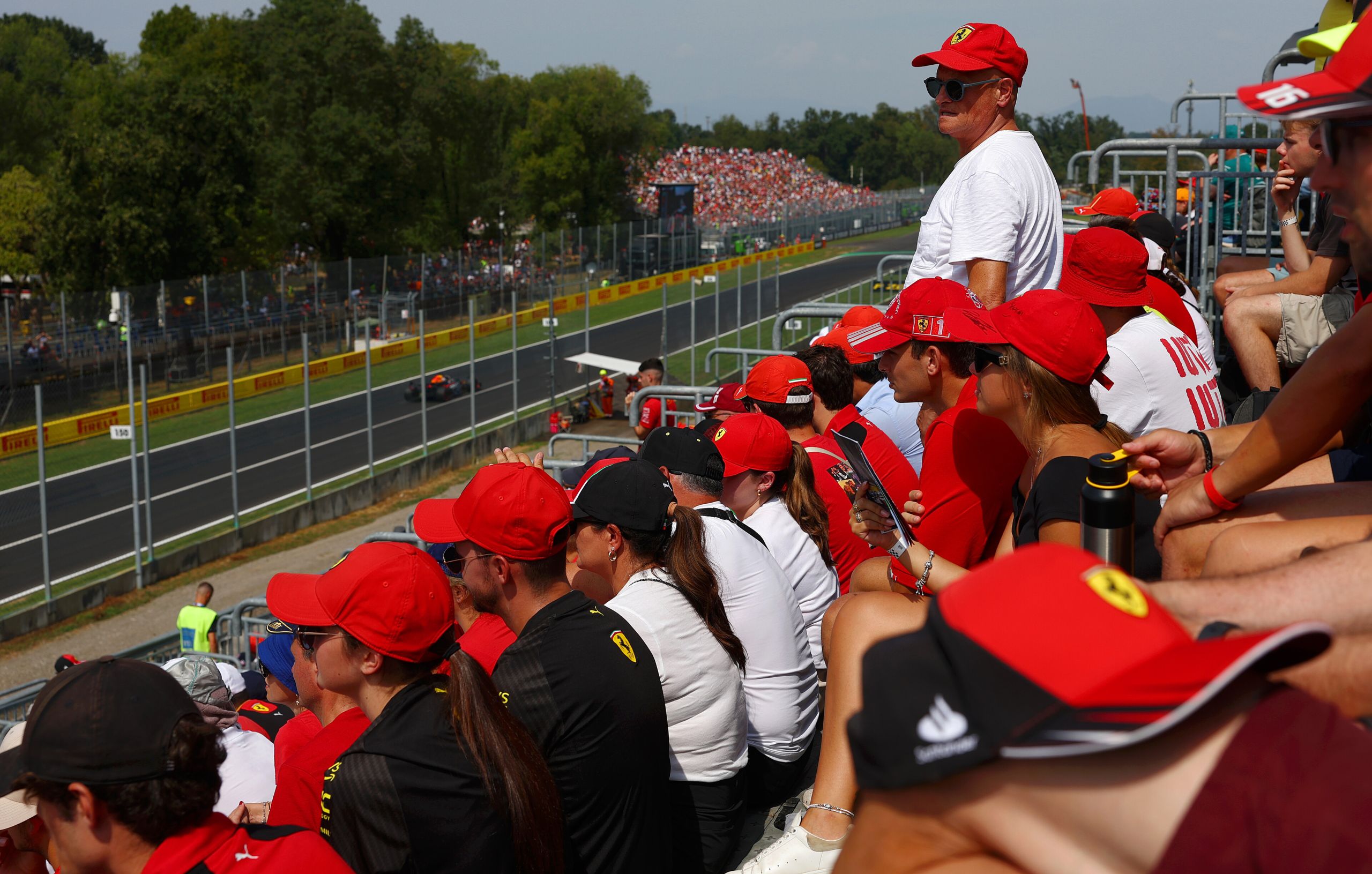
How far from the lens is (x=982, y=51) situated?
4887mm

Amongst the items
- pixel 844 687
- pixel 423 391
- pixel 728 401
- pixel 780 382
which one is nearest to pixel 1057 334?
pixel 844 687

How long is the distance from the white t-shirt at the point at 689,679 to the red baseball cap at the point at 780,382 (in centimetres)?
235

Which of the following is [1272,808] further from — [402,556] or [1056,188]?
[1056,188]

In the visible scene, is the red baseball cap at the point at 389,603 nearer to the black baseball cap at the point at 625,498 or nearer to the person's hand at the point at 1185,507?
the black baseball cap at the point at 625,498

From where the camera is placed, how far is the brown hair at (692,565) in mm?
3867

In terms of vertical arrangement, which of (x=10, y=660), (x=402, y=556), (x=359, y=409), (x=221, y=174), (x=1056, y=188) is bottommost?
(x=10, y=660)

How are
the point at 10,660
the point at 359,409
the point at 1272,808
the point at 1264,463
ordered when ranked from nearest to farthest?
the point at 1272,808 → the point at 1264,463 → the point at 10,660 → the point at 359,409

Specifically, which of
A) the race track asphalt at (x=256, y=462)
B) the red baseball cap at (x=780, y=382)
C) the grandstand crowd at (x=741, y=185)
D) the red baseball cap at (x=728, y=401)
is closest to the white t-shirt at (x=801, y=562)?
the red baseball cap at (x=780, y=382)

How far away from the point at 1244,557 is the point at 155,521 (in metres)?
24.5

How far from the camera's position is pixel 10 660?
57.1 ft

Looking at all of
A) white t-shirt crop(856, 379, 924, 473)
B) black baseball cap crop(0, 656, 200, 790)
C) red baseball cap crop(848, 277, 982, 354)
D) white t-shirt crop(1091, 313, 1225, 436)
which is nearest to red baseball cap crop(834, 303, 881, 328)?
white t-shirt crop(856, 379, 924, 473)

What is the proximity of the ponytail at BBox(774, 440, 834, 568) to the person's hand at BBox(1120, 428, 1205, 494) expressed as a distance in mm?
2073

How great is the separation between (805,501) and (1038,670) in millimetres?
3832

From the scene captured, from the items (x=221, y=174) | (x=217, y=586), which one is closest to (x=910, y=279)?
(x=217, y=586)
